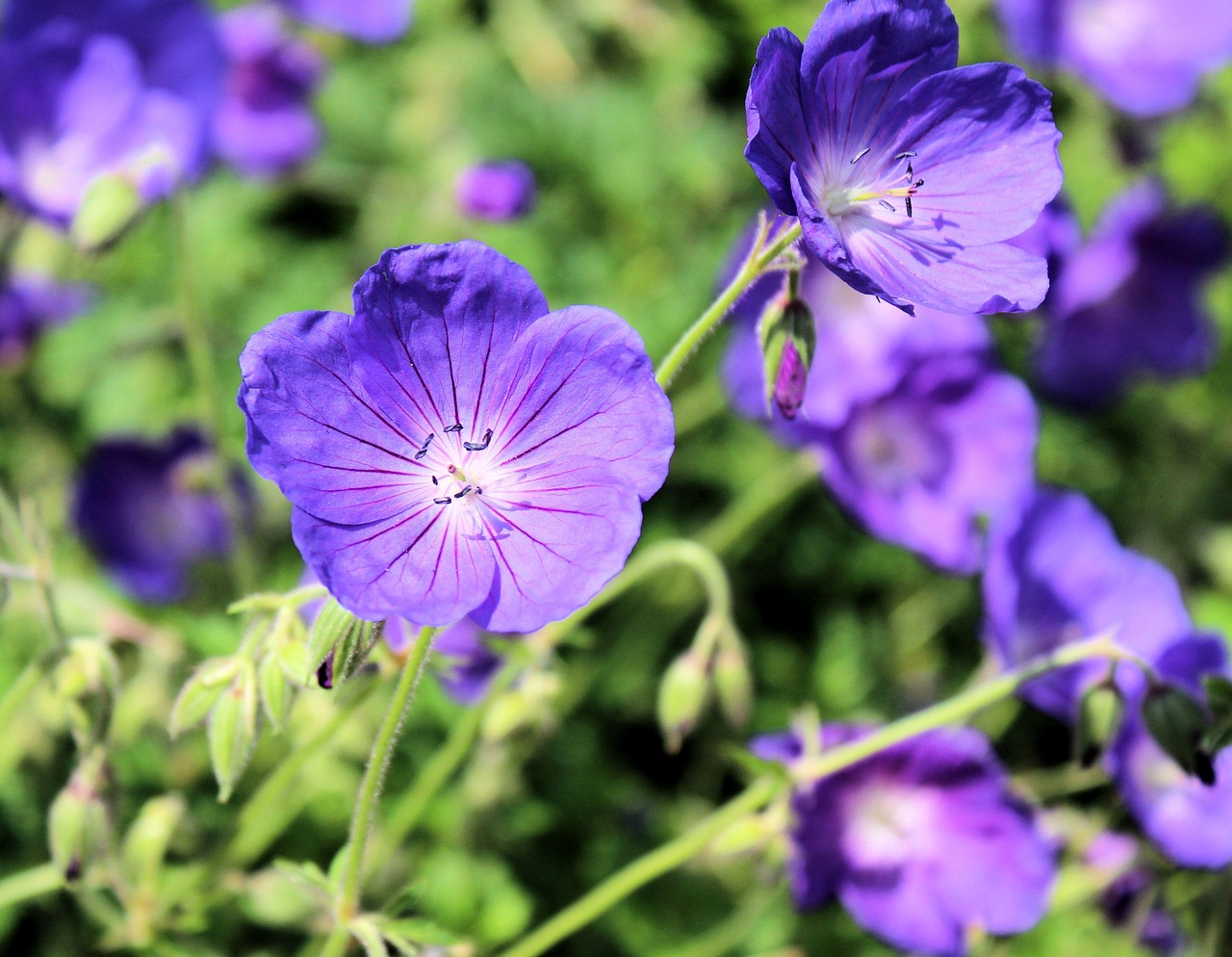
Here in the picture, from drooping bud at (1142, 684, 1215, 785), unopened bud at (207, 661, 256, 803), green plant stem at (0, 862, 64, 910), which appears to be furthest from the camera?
green plant stem at (0, 862, 64, 910)

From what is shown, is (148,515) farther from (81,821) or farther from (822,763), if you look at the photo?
(822,763)

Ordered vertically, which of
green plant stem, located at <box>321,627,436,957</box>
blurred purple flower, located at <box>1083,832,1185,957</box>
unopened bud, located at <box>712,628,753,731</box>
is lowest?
blurred purple flower, located at <box>1083,832,1185,957</box>

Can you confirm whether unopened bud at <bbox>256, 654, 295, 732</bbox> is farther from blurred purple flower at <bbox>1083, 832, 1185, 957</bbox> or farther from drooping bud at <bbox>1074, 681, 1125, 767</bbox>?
blurred purple flower at <bbox>1083, 832, 1185, 957</bbox>

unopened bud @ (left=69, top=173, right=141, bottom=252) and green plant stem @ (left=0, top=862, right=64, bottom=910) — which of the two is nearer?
green plant stem @ (left=0, top=862, right=64, bottom=910)

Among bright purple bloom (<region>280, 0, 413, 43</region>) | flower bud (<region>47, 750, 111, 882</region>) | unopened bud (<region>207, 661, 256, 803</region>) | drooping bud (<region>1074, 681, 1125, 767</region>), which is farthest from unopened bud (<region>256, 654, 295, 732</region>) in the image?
bright purple bloom (<region>280, 0, 413, 43</region>)

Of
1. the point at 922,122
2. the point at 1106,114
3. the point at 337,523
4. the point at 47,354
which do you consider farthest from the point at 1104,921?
the point at 47,354

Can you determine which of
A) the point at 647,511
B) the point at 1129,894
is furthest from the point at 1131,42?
the point at 1129,894
